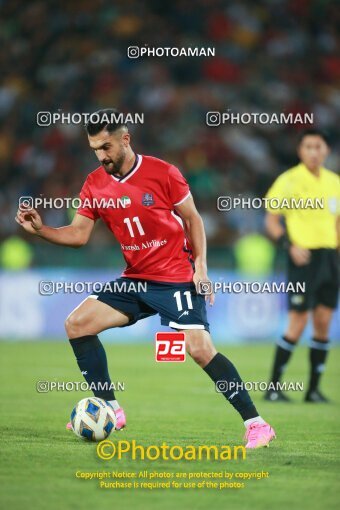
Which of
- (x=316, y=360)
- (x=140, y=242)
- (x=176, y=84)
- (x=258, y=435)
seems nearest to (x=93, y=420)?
(x=258, y=435)

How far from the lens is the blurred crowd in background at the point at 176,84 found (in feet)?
47.0

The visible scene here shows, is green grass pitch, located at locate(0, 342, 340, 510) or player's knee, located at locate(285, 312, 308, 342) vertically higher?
player's knee, located at locate(285, 312, 308, 342)

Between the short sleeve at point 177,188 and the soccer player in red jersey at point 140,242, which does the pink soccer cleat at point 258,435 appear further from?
the short sleeve at point 177,188

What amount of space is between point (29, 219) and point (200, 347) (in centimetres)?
117

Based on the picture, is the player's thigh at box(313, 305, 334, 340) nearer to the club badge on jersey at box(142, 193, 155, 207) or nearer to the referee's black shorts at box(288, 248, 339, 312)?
the referee's black shorts at box(288, 248, 339, 312)

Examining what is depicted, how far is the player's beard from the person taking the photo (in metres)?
5.63

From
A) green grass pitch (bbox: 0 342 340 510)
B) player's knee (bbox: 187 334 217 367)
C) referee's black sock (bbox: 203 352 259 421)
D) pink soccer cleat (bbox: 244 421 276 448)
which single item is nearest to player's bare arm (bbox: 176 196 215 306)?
player's knee (bbox: 187 334 217 367)

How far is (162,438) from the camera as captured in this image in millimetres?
5805

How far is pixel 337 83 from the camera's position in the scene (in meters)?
15.9

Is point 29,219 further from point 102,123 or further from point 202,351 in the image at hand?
point 202,351

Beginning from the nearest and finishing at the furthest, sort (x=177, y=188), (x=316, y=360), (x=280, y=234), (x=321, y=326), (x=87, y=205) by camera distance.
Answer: (x=177, y=188)
(x=87, y=205)
(x=280, y=234)
(x=316, y=360)
(x=321, y=326)

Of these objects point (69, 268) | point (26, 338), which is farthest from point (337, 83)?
point (26, 338)

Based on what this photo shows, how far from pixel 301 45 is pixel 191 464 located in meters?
12.4

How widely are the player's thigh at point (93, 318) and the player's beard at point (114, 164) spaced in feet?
2.49
